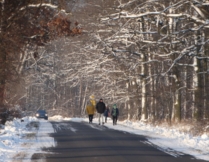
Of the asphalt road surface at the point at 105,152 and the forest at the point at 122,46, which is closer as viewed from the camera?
the asphalt road surface at the point at 105,152

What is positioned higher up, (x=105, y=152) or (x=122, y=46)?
(x=122, y=46)

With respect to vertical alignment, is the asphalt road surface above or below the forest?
below

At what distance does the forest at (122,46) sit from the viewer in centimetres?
1662

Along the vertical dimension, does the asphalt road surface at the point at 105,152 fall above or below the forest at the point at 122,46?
below

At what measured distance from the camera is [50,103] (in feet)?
278

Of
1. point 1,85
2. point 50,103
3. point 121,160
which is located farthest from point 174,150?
point 50,103

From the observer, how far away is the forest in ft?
54.5

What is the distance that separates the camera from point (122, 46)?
35875 millimetres

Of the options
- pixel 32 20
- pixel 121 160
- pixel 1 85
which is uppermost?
pixel 32 20

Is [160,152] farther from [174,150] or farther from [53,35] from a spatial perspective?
[53,35]

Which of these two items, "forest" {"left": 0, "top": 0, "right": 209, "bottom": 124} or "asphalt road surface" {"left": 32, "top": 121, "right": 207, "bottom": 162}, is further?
"forest" {"left": 0, "top": 0, "right": 209, "bottom": 124}

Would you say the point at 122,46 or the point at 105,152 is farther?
the point at 122,46

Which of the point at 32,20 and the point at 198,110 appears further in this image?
the point at 198,110

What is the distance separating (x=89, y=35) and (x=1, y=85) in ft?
38.2
